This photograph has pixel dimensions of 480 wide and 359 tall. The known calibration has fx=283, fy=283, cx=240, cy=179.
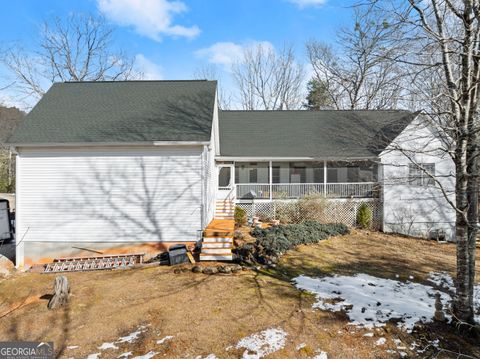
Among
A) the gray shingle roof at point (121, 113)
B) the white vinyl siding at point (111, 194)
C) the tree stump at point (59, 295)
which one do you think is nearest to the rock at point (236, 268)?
the white vinyl siding at point (111, 194)

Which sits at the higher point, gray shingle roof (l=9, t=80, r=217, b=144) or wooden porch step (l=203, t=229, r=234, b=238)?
gray shingle roof (l=9, t=80, r=217, b=144)

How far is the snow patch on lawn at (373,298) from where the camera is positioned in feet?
17.2

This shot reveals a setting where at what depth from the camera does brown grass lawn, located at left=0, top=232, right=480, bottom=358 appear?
4496mm

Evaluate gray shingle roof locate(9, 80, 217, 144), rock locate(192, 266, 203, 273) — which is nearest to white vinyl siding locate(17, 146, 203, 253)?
gray shingle roof locate(9, 80, 217, 144)

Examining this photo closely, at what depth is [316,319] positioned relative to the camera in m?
5.23

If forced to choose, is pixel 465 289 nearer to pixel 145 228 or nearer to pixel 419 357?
pixel 419 357

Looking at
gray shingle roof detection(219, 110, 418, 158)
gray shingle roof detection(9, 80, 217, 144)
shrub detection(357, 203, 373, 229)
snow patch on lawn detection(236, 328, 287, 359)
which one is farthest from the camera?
gray shingle roof detection(219, 110, 418, 158)

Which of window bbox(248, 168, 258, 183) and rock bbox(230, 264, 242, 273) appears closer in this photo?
rock bbox(230, 264, 242, 273)

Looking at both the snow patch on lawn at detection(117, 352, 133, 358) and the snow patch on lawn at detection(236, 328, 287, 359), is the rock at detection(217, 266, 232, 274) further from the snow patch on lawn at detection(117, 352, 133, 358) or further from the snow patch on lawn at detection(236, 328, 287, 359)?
the snow patch on lawn at detection(117, 352, 133, 358)

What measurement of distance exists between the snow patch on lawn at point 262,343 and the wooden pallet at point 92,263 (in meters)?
5.59

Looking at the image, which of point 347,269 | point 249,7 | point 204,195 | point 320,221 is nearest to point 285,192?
point 320,221

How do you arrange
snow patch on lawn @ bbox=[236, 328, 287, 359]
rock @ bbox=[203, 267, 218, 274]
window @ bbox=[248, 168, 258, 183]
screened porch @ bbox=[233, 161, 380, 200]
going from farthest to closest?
window @ bbox=[248, 168, 258, 183]
screened porch @ bbox=[233, 161, 380, 200]
rock @ bbox=[203, 267, 218, 274]
snow patch on lawn @ bbox=[236, 328, 287, 359]

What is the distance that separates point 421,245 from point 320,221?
436cm

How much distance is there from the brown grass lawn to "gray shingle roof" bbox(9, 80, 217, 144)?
15.3 feet
